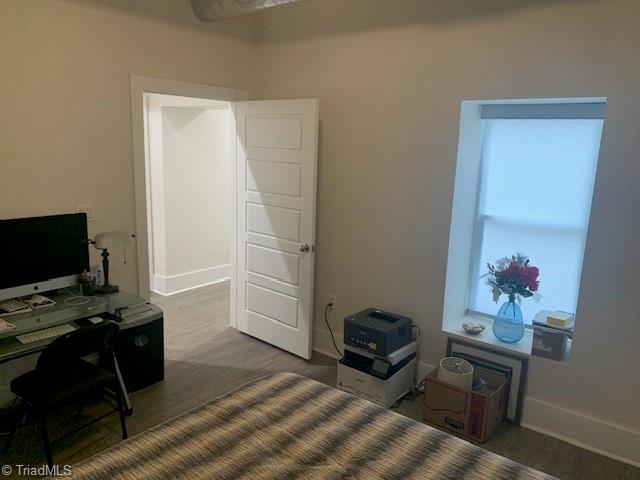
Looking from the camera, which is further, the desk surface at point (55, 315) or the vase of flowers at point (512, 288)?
the vase of flowers at point (512, 288)

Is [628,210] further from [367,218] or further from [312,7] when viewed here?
[312,7]

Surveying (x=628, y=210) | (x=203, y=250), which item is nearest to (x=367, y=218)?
(x=628, y=210)

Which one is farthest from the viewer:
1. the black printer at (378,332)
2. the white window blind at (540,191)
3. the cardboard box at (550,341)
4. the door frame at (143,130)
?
the door frame at (143,130)

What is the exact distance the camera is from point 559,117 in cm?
285

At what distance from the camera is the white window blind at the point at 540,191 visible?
292cm

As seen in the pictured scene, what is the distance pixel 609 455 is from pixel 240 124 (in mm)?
3451

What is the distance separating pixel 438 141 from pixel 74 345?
8.02ft

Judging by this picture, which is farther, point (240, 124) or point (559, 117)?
point (240, 124)

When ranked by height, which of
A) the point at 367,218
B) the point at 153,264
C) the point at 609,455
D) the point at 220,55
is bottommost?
the point at 609,455

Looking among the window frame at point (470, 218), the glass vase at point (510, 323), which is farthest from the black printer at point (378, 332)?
the glass vase at point (510, 323)

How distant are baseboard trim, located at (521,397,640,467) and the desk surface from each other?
2.61 m

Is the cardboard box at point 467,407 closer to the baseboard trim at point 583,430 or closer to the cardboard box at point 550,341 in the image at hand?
the baseboard trim at point 583,430

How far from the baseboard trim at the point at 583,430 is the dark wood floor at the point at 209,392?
0.18ft

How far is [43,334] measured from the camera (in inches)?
101
